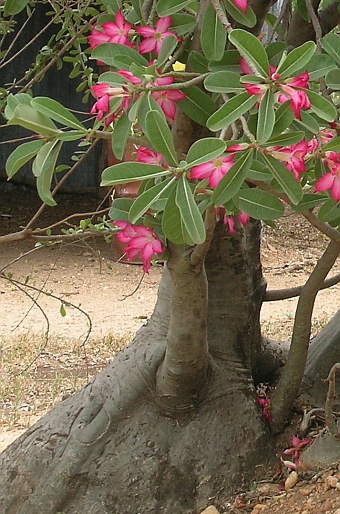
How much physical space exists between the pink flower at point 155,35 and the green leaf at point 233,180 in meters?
0.38

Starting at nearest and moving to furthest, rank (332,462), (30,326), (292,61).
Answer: (292,61), (332,462), (30,326)

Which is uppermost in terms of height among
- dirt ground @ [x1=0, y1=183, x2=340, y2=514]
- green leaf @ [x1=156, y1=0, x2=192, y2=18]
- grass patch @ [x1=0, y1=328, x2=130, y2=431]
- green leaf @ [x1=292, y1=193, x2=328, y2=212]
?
Answer: green leaf @ [x1=156, y1=0, x2=192, y2=18]

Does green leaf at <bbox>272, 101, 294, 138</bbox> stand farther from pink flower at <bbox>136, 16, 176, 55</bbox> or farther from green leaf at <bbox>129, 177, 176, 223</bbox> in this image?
pink flower at <bbox>136, 16, 176, 55</bbox>

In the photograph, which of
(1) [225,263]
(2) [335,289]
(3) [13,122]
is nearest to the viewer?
(3) [13,122]

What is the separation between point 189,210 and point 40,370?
111 inches

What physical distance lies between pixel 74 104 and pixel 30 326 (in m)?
3.90

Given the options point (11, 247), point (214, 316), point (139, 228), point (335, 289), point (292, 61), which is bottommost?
point (11, 247)

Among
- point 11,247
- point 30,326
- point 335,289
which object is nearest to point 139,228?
point 30,326

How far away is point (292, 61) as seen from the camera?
97 centimetres

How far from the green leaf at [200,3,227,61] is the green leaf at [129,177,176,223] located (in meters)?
0.31

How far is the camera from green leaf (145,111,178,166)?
1.04 m

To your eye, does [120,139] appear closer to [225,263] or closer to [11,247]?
[225,263]

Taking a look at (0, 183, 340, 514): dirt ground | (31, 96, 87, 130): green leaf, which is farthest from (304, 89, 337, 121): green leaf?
(0, 183, 340, 514): dirt ground

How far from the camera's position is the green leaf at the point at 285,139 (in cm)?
100
